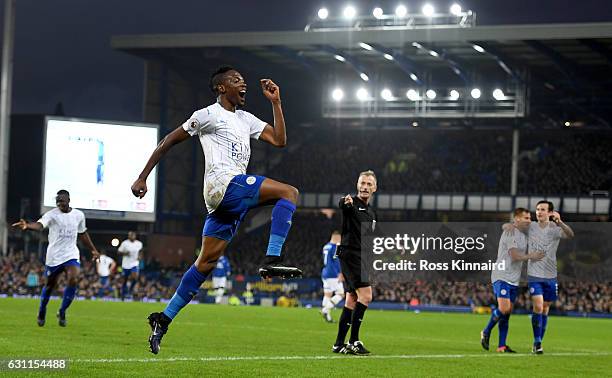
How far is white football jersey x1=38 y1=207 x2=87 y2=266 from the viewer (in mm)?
16344

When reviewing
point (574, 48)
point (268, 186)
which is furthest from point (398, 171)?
point (268, 186)

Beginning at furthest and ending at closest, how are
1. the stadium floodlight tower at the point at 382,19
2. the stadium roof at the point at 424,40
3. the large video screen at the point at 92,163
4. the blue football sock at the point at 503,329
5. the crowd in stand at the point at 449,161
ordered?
the crowd in stand at the point at 449,161
the stadium floodlight tower at the point at 382,19
the stadium roof at the point at 424,40
the large video screen at the point at 92,163
the blue football sock at the point at 503,329

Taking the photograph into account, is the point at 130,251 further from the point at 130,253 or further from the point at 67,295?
the point at 67,295

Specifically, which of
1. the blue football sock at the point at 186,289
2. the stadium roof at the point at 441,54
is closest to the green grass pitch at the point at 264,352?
the blue football sock at the point at 186,289

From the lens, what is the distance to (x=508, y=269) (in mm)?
15125

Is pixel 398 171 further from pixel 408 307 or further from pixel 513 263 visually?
pixel 513 263

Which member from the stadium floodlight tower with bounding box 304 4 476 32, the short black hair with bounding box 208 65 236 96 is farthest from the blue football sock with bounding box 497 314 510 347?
the stadium floodlight tower with bounding box 304 4 476 32

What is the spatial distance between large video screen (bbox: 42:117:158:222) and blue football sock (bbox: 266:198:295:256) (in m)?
32.9

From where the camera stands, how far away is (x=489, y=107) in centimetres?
5262

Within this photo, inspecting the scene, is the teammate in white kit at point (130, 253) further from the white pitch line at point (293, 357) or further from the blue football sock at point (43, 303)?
the white pitch line at point (293, 357)

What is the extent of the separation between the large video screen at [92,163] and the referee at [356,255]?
2880 cm

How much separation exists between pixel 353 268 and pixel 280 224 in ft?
14.5

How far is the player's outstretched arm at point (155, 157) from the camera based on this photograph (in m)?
8.52

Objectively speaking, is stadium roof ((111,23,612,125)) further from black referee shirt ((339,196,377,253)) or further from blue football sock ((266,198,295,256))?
blue football sock ((266,198,295,256))
